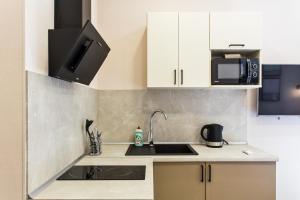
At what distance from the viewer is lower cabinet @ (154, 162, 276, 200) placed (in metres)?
1.96

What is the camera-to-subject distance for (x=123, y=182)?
1366 mm

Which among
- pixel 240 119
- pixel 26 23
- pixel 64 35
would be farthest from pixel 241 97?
pixel 26 23

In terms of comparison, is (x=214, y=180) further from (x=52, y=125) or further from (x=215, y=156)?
(x=52, y=125)

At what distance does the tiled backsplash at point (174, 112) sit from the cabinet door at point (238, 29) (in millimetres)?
568

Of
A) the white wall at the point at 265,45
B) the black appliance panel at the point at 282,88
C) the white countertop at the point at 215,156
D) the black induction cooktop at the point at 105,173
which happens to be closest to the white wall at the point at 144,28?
the white wall at the point at 265,45

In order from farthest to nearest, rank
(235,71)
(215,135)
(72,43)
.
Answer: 1. (215,135)
2. (235,71)
3. (72,43)

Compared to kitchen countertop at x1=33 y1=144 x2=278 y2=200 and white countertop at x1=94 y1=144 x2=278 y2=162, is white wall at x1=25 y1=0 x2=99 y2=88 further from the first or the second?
white countertop at x1=94 y1=144 x2=278 y2=162

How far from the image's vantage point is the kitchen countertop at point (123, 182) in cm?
117

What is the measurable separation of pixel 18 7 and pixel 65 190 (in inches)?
37.7

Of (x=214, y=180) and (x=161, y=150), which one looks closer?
(x=214, y=180)

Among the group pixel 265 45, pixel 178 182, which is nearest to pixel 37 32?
pixel 178 182

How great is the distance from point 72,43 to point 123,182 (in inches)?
Result: 34.0

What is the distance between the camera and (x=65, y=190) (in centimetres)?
124

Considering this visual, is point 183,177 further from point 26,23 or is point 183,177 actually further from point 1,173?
point 26,23
